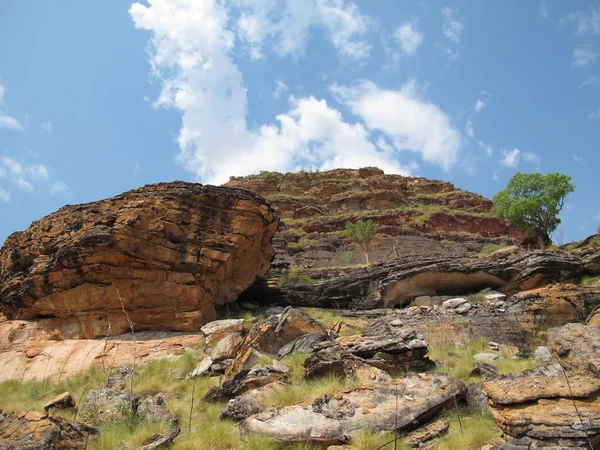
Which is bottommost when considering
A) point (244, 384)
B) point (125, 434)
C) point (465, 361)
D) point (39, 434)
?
point (39, 434)

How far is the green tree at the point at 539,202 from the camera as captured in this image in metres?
29.2

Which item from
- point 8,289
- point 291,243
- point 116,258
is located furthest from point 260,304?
point 291,243

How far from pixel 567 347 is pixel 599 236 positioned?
57.4ft

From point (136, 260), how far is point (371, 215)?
42.3 meters

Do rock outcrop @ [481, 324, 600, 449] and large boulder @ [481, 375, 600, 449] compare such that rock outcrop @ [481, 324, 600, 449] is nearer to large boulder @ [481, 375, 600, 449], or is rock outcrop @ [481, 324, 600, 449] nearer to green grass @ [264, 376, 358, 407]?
large boulder @ [481, 375, 600, 449]

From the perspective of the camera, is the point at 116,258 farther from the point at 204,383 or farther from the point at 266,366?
the point at 266,366

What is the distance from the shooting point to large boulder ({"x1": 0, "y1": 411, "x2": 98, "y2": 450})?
443 cm

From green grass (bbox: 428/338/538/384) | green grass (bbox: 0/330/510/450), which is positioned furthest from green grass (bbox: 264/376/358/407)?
green grass (bbox: 428/338/538/384)

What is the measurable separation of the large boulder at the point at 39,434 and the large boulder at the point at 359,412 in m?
1.88

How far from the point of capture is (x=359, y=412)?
5137mm

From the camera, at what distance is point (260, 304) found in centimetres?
1606

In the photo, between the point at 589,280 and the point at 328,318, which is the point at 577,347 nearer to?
the point at 328,318

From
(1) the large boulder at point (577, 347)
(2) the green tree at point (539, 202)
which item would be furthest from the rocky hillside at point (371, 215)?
(1) the large boulder at point (577, 347)

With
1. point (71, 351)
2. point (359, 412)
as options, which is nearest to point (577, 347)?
point (359, 412)
